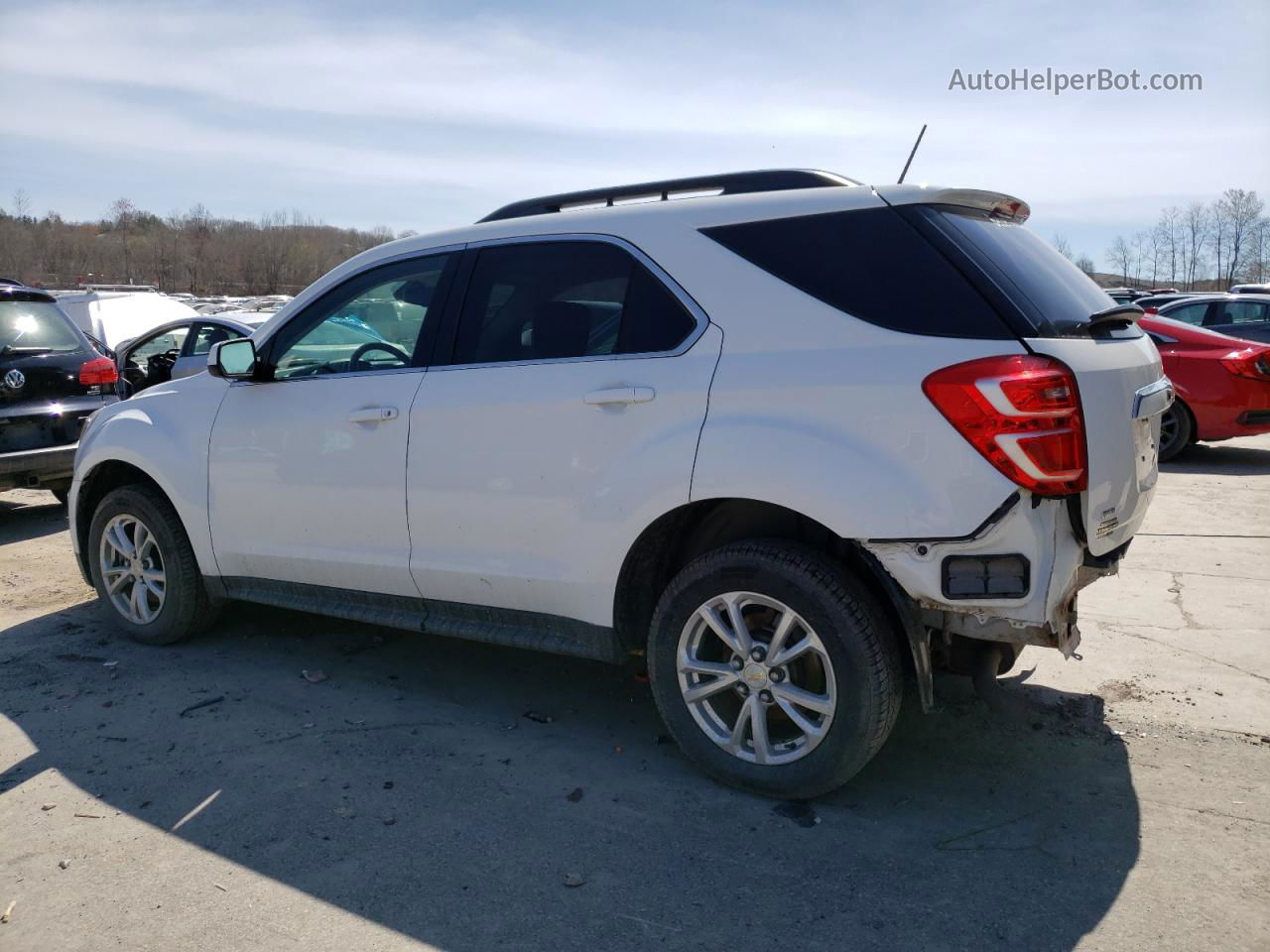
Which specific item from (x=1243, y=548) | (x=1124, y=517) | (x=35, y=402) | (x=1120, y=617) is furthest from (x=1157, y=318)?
(x=35, y=402)

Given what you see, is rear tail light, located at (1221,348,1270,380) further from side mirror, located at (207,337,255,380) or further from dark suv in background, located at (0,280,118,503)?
dark suv in background, located at (0,280,118,503)

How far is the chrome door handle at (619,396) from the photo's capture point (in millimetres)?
3561

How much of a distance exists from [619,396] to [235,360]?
6.78 feet

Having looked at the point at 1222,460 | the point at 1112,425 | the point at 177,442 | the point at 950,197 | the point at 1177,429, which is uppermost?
the point at 950,197

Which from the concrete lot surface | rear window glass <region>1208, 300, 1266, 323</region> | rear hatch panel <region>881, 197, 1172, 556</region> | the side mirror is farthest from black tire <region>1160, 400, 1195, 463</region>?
the side mirror

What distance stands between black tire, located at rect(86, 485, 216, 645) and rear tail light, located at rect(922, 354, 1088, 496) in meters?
3.74

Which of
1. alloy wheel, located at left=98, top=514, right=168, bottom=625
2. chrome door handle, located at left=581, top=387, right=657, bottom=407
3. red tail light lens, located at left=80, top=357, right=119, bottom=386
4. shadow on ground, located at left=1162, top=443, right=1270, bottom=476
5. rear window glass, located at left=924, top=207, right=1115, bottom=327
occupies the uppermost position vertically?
rear window glass, located at left=924, top=207, right=1115, bottom=327

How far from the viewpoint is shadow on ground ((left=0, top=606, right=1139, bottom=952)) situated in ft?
9.39

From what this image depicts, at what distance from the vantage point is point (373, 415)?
4.23 metres

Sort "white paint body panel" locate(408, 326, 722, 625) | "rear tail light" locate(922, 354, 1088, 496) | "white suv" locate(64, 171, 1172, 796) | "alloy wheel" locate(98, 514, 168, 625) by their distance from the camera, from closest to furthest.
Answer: "rear tail light" locate(922, 354, 1088, 496) < "white suv" locate(64, 171, 1172, 796) < "white paint body panel" locate(408, 326, 722, 625) < "alloy wheel" locate(98, 514, 168, 625)

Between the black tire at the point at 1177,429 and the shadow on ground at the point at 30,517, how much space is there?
1006 centimetres

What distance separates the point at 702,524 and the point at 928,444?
0.99m

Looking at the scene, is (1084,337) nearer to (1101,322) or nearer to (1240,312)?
(1101,322)

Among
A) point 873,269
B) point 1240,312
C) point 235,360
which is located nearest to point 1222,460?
point 1240,312
